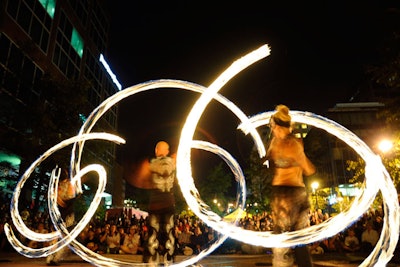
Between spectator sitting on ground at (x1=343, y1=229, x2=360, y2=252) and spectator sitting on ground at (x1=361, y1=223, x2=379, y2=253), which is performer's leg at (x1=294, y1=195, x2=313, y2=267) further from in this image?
spectator sitting on ground at (x1=343, y1=229, x2=360, y2=252)

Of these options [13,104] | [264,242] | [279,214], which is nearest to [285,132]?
[279,214]

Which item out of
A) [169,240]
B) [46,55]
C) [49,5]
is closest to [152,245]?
[169,240]

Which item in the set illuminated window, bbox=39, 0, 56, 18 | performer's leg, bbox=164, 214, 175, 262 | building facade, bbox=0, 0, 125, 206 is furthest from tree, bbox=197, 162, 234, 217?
performer's leg, bbox=164, 214, 175, 262

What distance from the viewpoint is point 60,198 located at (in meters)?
6.96

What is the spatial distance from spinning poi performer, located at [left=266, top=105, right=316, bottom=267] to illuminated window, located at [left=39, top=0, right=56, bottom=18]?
80.8ft

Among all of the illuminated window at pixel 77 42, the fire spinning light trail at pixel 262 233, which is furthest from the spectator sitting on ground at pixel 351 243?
the illuminated window at pixel 77 42

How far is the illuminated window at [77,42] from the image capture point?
103 ft

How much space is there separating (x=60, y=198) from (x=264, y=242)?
4340 mm

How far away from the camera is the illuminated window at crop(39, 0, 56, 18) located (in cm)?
2464

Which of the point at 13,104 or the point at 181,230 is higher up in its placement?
the point at 13,104

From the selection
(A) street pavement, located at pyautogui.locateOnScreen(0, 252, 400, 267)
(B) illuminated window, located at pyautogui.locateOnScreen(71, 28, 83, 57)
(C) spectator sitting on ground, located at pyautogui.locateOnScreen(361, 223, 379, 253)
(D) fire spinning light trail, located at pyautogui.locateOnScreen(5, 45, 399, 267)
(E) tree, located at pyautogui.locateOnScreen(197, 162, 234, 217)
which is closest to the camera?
(D) fire spinning light trail, located at pyautogui.locateOnScreen(5, 45, 399, 267)

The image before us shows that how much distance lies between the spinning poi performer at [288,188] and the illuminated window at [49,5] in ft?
80.8

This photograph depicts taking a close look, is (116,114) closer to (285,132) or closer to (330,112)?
(330,112)

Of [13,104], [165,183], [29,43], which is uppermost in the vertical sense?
[29,43]
